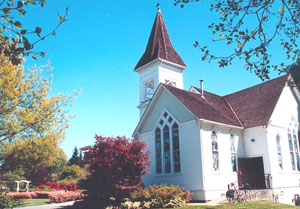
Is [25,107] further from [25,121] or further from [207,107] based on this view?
[207,107]

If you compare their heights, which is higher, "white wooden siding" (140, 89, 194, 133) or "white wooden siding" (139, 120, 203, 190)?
"white wooden siding" (140, 89, 194, 133)

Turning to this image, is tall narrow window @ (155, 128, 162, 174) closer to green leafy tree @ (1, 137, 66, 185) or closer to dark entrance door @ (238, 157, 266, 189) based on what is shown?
dark entrance door @ (238, 157, 266, 189)

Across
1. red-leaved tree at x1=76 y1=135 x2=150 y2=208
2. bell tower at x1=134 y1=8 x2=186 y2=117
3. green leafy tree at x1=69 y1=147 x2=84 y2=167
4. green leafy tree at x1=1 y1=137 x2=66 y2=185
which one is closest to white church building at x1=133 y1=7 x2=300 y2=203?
red-leaved tree at x1=76 y1=135 x2=150 y2=208

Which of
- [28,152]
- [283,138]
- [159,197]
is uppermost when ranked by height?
[283,138]

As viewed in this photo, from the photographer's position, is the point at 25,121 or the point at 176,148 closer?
the point at 25,121

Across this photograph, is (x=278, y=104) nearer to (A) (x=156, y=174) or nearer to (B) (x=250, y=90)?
(B) (x=250, y=90)

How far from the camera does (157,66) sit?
3303 cm

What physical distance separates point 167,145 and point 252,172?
6.81 meters

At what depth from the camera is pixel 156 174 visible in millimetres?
20984

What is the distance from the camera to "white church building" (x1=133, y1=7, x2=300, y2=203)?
18.6m

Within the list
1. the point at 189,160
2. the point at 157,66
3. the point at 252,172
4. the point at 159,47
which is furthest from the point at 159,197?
the point at 159,47

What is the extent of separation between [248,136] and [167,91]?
7172 millimetres

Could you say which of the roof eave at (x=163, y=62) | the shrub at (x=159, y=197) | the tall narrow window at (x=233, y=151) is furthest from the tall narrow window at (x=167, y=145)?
the roof eave at (x=163, y=62)

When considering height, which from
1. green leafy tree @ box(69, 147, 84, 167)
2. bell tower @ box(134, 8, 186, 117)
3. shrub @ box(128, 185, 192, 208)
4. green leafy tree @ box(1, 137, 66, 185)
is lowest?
shrub @ box(128, 185, 192, 208)
